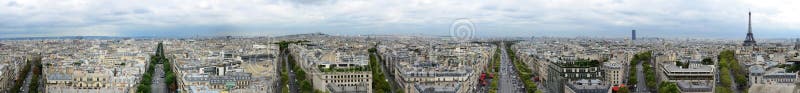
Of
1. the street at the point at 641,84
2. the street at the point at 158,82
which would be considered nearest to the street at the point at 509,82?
the street at the point at 641,84

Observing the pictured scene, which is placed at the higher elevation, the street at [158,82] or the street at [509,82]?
the street at [158,82]

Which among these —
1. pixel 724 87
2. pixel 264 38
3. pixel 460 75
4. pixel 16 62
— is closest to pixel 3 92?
pixel 16 62

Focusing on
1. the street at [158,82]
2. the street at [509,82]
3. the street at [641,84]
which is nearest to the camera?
the street at [158,82]

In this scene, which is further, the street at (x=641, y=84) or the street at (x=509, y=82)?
the street at (x=641, y=84)

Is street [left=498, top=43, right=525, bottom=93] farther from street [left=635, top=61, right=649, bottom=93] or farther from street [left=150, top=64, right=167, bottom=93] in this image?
street [left=150, top=64, right=167, bottom=93]

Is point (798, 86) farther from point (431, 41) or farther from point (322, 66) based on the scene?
point (431, 41)

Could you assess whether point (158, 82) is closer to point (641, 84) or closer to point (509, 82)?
point (509, 82)

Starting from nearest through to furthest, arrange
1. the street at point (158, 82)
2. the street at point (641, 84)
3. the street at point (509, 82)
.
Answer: the street at point (158, 82) → the street at point (509, 82) → the street at point (641, 84)

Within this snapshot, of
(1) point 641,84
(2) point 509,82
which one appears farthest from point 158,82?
(1) point 641,84

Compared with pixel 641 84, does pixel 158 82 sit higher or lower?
higher

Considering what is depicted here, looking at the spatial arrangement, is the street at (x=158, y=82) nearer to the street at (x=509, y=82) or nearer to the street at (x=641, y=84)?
the street at (x=509, y=82)

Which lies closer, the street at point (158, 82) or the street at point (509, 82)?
the street at point (158, 82)
